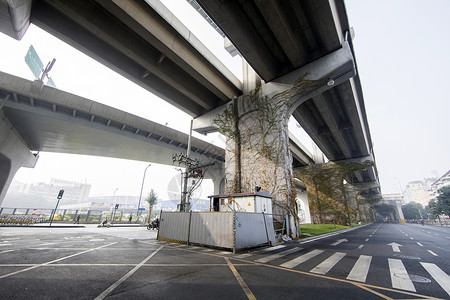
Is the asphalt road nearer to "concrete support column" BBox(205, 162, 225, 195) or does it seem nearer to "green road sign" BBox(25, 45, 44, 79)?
"green road sign" BBox(25, 45, 44, 79)

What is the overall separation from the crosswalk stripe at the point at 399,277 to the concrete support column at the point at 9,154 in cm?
2709

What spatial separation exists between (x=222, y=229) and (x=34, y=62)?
1704 cm

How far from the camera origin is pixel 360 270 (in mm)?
5426

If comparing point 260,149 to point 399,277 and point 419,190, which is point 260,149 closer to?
point 399,277

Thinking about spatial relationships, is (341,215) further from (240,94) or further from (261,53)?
(261,53)

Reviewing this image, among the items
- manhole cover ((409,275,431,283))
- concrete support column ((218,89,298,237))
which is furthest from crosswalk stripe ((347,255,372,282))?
concrete support column ((218,89,298,237))

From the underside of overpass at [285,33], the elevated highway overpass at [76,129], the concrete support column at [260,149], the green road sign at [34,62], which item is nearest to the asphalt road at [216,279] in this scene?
the concrete support column at [260,149]

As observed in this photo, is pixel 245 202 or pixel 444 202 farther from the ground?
pixel 444 202

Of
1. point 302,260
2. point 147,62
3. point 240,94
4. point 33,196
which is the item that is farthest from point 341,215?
point 33,196

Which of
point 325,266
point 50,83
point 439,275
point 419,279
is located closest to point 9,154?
point 50,83

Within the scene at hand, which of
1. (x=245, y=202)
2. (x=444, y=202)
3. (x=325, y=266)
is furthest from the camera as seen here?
(x=444, y=202)

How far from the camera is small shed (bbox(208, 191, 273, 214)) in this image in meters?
11.4

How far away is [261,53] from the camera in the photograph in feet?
43.3

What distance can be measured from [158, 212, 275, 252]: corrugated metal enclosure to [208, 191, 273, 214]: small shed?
94 cm
